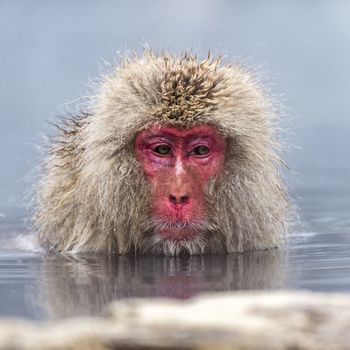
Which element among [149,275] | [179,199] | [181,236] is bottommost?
[149,275]

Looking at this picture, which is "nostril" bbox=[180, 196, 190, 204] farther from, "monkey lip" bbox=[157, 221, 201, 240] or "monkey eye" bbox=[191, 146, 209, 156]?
"monkey eye" bbox=[191, 146, 209, 156]

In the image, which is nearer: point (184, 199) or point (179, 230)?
point (184, 199)

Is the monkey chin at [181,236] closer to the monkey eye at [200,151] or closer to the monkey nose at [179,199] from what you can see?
the monkey nose at [179,199]

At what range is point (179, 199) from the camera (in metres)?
6.11

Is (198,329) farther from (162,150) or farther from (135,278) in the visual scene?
(162,150)

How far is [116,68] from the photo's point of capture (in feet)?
22.3

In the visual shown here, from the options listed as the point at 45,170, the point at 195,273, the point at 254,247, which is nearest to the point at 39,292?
the point at 195,273

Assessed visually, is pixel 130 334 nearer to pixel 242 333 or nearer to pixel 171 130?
pixel 242 333

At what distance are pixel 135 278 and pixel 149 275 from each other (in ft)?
0.59

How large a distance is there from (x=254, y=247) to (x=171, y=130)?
96 centimetres

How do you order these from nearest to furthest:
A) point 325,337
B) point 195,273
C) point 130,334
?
point 130,334 < point 325,337 < point 195,273

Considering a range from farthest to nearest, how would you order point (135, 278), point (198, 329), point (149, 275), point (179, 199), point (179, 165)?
1. point (179, 165)
2. point (179, 199)
3. point (149, 275)
4. point (135, 278)
5. point (198, 329)

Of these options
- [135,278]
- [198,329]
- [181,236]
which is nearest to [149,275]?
[135,278]

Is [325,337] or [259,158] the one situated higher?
[259,158]
